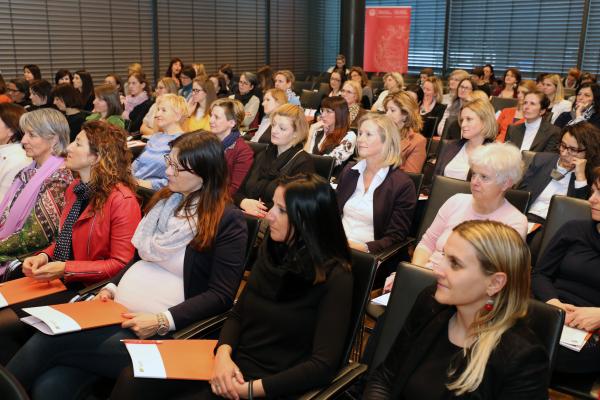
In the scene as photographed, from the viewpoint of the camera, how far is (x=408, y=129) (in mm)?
4684

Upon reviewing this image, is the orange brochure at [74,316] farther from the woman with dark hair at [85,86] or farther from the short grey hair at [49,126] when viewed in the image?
the woman with dark hair at [85,86]

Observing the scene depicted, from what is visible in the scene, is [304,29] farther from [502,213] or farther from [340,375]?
[340,375]

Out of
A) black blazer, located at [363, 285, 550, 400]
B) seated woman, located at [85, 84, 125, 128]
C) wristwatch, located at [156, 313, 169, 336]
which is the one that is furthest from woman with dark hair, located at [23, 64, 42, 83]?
black blazer, located at [363, 285, 550, 400]

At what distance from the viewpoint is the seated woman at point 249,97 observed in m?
7.30

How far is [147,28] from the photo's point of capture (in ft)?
31.0

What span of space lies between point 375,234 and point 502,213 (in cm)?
76

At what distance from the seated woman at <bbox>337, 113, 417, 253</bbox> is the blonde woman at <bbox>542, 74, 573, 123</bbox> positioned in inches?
170

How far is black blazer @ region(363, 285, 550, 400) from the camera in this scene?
1.55 meters

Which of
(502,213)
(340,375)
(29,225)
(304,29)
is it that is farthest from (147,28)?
(340,375)

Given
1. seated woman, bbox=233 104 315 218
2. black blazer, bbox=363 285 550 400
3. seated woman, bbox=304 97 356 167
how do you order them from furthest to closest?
seated woman, bbox=304 97 356 167 < seated woman, bbox=233 104 315 218 < black blazer, bbox=363 285 550 400

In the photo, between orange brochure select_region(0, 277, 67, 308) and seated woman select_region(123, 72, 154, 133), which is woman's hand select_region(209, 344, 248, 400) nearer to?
orange brochure select_region(0, 277, 67, 308)

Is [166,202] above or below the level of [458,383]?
above

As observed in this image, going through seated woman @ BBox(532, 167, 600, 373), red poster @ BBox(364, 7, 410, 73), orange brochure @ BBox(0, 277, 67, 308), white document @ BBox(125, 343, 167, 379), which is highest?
red poster @ BBox(364, 7, 410, 73)

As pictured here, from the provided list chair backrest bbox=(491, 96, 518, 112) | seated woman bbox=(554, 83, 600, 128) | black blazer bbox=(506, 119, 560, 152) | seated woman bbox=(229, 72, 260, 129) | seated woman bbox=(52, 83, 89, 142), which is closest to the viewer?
black blazer bbox=(506, 119, 560, 152)
